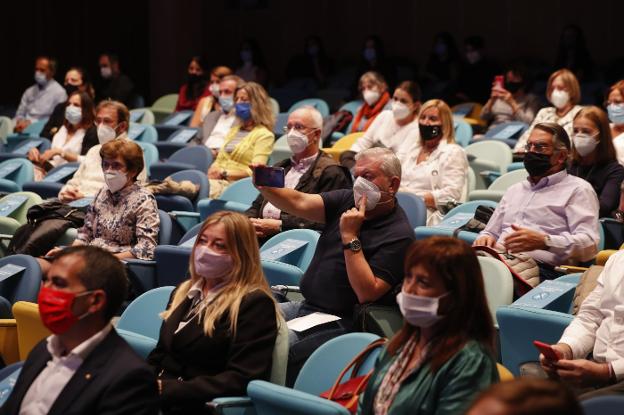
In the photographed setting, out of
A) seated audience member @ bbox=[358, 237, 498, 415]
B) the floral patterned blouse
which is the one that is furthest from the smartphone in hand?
the floral patterned blouse

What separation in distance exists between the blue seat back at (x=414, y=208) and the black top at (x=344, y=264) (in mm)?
1281

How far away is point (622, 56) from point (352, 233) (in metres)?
7.61

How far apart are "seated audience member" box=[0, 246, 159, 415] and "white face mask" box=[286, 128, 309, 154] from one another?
279 centimetres

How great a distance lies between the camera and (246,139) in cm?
759

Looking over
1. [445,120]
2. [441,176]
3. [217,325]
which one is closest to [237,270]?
[217,325]

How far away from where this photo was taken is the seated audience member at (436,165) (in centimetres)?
644

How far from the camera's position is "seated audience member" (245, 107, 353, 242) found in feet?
18.6

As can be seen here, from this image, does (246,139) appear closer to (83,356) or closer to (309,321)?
(309,321)

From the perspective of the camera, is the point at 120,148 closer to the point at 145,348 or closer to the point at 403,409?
the point at 145,348

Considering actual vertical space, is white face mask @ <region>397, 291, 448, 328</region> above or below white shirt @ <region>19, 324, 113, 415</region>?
above

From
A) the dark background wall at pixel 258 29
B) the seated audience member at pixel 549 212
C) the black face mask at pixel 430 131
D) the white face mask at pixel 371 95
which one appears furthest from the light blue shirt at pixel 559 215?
the dark background wall at pixel 258 29

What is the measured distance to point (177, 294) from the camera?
3.93 meters

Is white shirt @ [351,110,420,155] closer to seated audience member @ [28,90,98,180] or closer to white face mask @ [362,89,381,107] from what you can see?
white face mask @ [362,89,381,107]

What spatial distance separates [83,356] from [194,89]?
8194 mm
